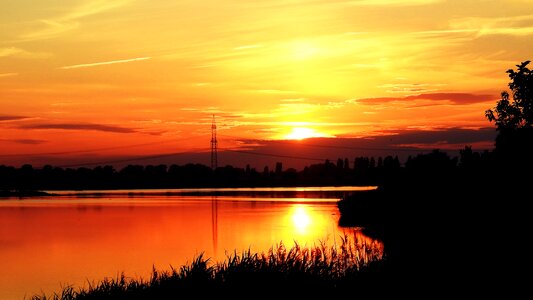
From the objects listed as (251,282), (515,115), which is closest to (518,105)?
(515,115)

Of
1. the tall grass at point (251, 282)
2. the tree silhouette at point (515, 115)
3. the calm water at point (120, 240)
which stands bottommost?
the calm water at point (120, 240)

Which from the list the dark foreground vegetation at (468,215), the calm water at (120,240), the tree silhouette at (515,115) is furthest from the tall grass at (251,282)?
the tree silhouette at (515,115)

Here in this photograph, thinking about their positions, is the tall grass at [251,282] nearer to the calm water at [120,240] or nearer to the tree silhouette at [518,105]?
the calm water at [120,240]

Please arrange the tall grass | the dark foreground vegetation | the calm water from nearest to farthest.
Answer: the tall grass < the dark foreground vegetation < the calm water

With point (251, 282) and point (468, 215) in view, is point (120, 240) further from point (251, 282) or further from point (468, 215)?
point (251, 282)

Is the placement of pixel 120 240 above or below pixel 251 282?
below

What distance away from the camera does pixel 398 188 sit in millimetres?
82812

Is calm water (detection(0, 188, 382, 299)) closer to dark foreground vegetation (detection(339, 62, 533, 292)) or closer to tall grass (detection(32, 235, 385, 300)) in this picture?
dark foreground vegetation (detection(339, 62, 533, 292))

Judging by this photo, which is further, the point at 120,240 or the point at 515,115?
the point at 120,240

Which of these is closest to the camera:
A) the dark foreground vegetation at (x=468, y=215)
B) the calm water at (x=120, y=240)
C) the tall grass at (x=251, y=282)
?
the tall grass at (x=251, y=282)

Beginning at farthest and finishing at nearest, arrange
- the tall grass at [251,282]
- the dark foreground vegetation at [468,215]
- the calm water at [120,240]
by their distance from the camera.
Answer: the calm water at [120,240], the dark foreground vegetation at [468,215], the tall grass at [251,282]

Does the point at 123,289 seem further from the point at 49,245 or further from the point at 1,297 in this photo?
the point at 49,245

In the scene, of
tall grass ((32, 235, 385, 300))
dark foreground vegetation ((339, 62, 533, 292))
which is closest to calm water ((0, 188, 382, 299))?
dark foreground vegetation ((339, 62, 533, 292))

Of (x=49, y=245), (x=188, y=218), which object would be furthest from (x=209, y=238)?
(x=188, y=218)
